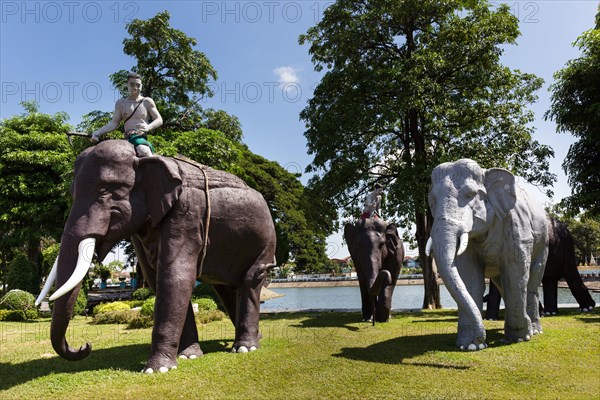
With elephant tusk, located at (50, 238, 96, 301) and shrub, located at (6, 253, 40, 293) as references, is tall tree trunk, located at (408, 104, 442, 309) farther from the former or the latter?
shrub, located at (6, 253, 40, 293)

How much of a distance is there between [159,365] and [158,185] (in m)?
Result: 2.34

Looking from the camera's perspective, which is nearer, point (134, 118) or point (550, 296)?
point (134, 118)

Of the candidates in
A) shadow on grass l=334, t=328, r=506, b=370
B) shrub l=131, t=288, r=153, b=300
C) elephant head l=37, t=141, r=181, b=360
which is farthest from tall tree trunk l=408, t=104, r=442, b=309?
shrub l=131, t=288, r=153, b=300

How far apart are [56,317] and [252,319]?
286 cm

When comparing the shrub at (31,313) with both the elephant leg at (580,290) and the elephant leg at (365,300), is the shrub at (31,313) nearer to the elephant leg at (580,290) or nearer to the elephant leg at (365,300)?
the elephant leg at (365,300)

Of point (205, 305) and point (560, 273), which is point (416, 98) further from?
point (205, 305)

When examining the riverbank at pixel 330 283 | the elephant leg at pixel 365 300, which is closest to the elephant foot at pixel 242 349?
the elephant leg at pixel 365 300

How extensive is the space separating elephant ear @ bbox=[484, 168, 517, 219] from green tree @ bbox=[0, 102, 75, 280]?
1856 cm

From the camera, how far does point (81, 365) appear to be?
645 centimetres

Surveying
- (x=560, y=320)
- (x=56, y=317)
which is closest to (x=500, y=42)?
(x=560, y=320)

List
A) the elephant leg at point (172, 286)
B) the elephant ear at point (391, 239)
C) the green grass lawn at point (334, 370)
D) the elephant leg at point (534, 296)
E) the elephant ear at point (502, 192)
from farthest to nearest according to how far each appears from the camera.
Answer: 1. the elephant ear at point (391, 239)
2. the elephant leg at point (534, 296)
3. the elephant ear at point (502, 192)
4. the elephant leg at point (172, 286)
5. the green grass lawn at point (334, 370)

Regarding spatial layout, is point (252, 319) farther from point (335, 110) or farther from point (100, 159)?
point (335, 110)

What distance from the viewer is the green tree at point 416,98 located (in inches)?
557

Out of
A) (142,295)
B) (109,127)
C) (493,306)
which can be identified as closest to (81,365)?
(109,127)
